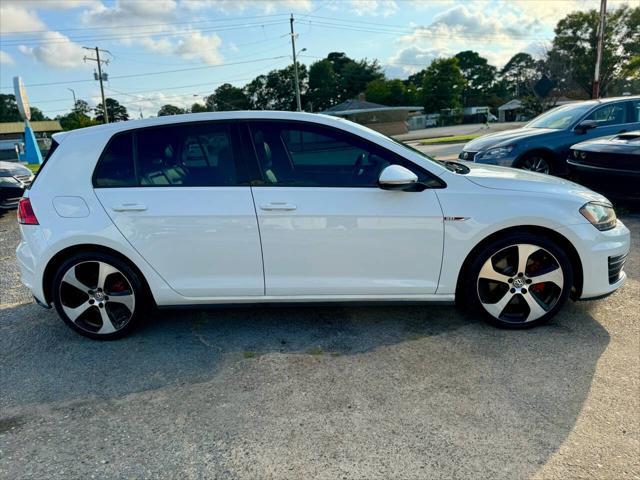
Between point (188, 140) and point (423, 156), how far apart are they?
1.77 metres

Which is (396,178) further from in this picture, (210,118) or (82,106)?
(82,106)

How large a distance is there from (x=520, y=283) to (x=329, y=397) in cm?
167

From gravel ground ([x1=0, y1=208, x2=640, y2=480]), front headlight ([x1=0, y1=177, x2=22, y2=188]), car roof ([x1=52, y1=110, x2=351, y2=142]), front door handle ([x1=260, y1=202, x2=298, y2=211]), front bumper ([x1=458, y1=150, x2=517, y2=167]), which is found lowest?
gravel ground ([x1=0, y1=208, x2=640, y2=480])

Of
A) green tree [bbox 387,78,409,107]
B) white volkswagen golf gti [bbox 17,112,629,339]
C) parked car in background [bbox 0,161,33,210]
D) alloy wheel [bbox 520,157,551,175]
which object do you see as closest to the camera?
white volkswagen golf gti [bbox 17,112,629,339]

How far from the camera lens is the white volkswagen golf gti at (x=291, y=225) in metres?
3.17

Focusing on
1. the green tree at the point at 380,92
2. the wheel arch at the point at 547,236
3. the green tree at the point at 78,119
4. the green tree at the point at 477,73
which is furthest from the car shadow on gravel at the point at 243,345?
the green tree at the point at 477,73

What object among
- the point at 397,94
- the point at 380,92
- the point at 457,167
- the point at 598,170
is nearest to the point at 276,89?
the point at 380,92

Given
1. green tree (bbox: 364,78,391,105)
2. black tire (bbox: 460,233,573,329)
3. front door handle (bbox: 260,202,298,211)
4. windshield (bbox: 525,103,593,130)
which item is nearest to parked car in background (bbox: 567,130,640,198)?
windshield (bbox: 525,103,593,130)

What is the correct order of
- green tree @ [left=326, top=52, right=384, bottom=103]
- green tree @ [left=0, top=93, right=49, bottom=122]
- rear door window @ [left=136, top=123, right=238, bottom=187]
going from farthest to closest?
green tree @ [left=0, top=93, right=49, bottom=122]
green tree @ [left=326, top=52, right=384, bottom=103]
rear door window @ [left=136, top=123, right=238, bottom=187]

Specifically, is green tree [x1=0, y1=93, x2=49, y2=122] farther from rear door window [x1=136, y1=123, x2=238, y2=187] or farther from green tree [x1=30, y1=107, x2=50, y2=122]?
rear door window [x1=136, y1=123, x2=238, y2=187]

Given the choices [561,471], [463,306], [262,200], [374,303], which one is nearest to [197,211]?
[262,200]

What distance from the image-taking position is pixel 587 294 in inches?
130

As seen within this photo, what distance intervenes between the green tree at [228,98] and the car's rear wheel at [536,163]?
77.3 m

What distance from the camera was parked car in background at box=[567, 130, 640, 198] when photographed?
5.88m
